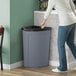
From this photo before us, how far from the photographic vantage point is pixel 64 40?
412 cm

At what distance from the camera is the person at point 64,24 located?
402cm

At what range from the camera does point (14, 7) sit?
4.50m

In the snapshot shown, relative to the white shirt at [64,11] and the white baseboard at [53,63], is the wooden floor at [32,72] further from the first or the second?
the white shirt at [64,11]

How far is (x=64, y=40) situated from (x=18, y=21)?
97cm

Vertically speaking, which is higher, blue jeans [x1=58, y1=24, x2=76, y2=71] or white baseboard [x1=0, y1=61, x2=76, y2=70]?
blue jeans [x1=58, y1=24, x2=76, y2=71]

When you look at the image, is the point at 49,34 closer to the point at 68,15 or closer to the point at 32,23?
the point at 32,23

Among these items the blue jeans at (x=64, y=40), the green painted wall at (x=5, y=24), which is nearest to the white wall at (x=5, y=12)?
the green painted wall at (x=5, y=24)

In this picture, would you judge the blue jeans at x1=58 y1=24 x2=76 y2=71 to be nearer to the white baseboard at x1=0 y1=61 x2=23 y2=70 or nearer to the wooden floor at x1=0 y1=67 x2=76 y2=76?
the wooden floor at x1=0 y1=67 x2=76 y2=76

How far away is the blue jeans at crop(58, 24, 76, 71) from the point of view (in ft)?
13.4

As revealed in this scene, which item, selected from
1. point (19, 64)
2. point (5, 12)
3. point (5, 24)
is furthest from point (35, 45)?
point (5, 12)

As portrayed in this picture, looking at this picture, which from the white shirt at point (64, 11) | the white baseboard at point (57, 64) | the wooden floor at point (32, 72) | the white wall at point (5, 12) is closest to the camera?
the white shirt at point (64, 11)

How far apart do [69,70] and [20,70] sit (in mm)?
824

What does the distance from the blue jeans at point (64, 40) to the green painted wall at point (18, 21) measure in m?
0.84

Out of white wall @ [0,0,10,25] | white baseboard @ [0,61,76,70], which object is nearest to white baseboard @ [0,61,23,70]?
white baseboard @ [0,61,76,70]
